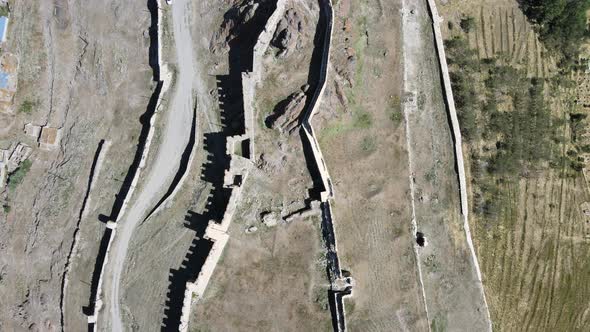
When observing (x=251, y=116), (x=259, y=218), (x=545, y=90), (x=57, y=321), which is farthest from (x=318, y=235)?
(x=545, y=90)

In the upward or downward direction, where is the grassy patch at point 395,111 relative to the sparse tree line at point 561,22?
downward

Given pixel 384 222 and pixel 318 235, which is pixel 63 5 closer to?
pixel 318 235

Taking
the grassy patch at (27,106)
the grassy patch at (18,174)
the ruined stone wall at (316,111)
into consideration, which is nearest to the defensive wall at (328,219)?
the ruined stone wall at (316,111)

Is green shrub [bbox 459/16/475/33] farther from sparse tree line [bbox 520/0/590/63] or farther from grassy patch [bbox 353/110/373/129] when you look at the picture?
grassy patch [bbox 353/110/373/129]

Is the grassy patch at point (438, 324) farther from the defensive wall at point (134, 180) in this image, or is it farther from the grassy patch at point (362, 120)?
the defensive wall at point (134, 180)

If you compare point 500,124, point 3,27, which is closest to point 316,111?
point 500,124
